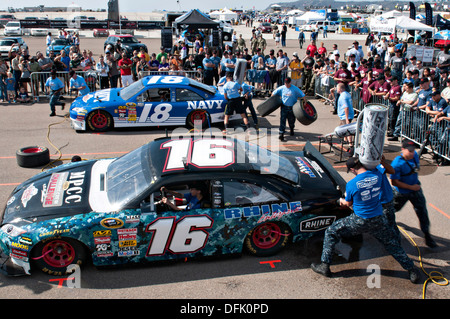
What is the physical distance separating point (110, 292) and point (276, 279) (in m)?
2.10

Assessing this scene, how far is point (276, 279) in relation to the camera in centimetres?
552

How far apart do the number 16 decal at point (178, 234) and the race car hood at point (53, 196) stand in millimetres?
937

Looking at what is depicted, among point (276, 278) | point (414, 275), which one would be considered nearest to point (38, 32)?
point (276, 278)

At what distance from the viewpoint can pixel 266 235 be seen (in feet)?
19.5

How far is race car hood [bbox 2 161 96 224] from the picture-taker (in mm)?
5469

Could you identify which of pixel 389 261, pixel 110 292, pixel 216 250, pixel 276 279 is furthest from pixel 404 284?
pixel 110 292

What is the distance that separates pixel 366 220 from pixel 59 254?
12.9 ft

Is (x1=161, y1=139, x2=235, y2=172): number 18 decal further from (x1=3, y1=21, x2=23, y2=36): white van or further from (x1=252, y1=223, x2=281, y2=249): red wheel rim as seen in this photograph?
(x1=3, y1=21, x2=23, y2=36): white van

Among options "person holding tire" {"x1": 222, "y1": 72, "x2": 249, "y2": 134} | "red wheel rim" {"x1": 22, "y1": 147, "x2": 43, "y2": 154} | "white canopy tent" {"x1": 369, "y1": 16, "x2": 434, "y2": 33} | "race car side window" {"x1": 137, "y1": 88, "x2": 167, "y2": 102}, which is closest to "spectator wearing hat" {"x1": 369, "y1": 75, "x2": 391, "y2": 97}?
"person holding tire" {"x1": 222, "y1": 72, "x2": 249, "y2": 134}

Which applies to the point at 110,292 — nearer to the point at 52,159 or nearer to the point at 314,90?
the point at 52,159

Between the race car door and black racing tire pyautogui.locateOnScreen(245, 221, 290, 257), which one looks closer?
the race car door

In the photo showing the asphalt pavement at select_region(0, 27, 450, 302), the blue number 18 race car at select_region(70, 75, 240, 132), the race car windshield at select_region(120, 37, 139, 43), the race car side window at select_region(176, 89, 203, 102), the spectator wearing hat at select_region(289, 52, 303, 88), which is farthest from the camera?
the race car windshield at select_region(120, 37, 139, 43)

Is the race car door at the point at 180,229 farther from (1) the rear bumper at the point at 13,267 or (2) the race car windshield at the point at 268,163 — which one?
(1) the rear bumper at the point at 13,267

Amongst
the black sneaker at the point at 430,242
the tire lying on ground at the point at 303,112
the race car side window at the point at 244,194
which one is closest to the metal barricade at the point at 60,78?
the tire lying on ground at the point at 303,112
